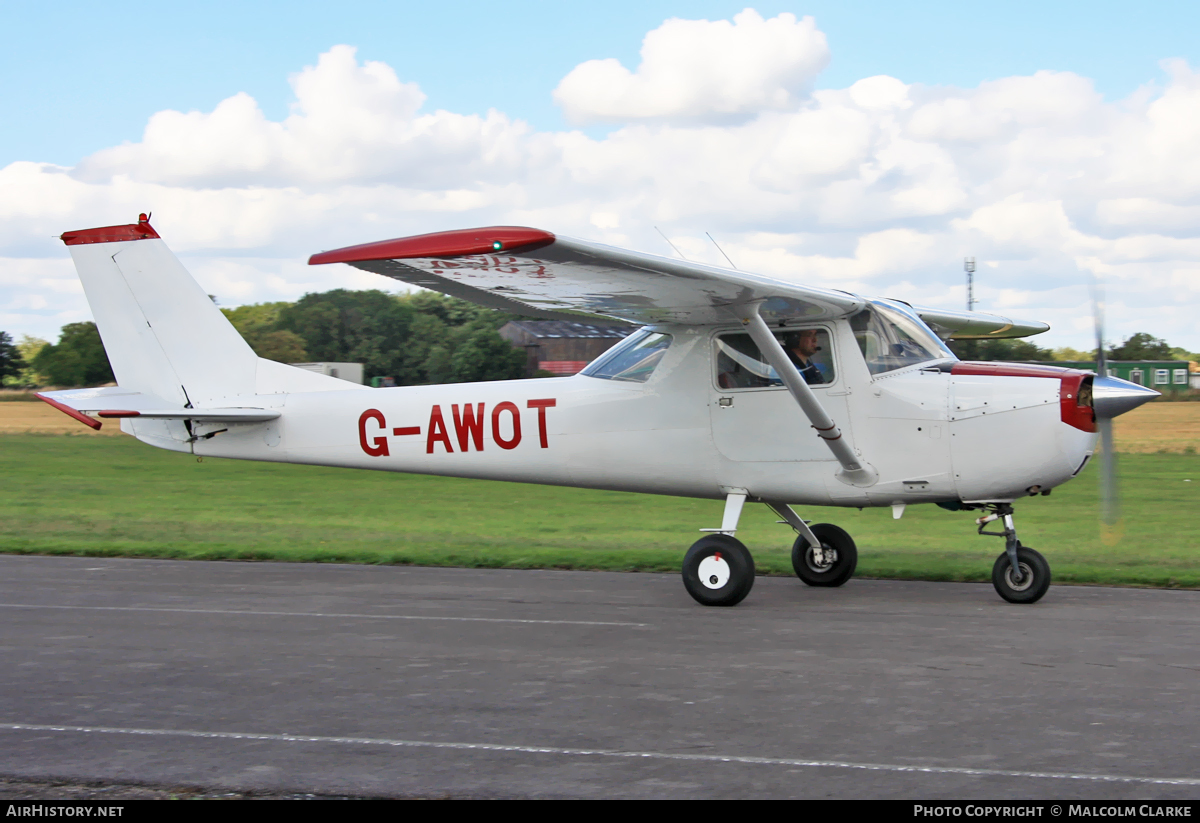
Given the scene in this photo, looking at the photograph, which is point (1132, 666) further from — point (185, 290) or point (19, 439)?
point (19, 439)

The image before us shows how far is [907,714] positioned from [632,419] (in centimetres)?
467

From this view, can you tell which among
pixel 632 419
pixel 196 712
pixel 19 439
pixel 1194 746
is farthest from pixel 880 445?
pixel 19 439

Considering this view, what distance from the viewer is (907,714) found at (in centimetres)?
539

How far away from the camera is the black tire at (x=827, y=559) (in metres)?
10.0

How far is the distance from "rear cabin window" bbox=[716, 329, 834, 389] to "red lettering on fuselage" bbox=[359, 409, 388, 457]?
3.30 m

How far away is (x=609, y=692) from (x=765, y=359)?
3884 millimetres

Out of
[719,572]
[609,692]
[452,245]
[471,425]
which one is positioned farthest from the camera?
[471,425]

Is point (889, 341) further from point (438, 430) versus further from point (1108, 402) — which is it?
point (438, 430)

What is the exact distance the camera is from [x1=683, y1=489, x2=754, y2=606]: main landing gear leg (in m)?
8.78

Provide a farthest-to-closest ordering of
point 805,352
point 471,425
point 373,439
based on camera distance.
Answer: point 373,439 → point 471,425 → point 805,352

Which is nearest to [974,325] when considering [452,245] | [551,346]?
[452,245]

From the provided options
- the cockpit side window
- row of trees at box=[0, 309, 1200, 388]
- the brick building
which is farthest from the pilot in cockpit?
row of trees at box=[0, 309, 1200, 388]

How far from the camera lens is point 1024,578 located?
8.70 meters

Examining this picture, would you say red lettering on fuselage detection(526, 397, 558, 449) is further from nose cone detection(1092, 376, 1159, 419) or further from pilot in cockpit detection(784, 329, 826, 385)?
nose cone detection(1092, 376, 1159, 419)
